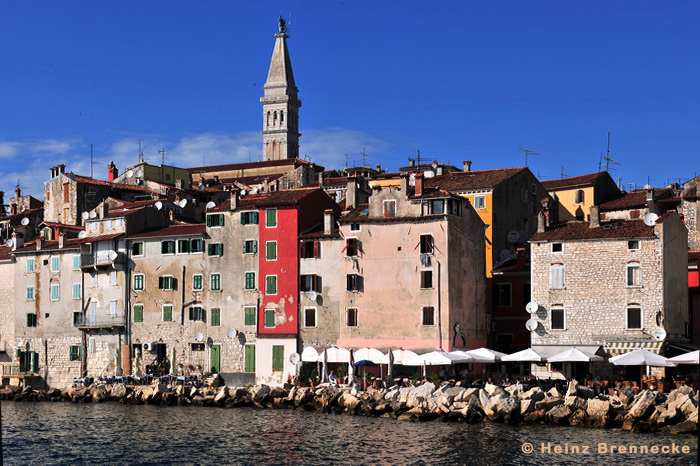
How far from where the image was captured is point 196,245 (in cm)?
5509

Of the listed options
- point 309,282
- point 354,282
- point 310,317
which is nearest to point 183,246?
point 309,282

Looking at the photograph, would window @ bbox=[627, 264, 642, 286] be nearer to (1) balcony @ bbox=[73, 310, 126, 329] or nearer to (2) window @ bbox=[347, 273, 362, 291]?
(2) window @ bbox=[347, 273, 362, 291]

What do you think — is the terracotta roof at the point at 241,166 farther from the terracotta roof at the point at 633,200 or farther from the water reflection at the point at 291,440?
the water reflection at the point at 291,440

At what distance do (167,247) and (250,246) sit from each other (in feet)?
19.5

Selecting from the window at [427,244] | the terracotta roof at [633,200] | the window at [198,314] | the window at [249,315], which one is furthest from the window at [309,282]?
the terracotta roof at [633,200]

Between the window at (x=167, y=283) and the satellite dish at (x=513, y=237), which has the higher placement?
the satellite dish at (x=513, y=237)

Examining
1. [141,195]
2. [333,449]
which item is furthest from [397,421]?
[141,195]

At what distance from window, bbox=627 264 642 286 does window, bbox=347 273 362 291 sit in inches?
556

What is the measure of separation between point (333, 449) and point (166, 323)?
2658cm

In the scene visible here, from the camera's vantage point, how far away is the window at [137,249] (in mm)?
56938

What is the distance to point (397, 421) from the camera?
39.2 metres

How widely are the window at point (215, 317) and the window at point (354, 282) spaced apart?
28.7ft

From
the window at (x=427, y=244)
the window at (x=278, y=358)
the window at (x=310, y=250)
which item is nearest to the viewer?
the window at (x=427, y=244)

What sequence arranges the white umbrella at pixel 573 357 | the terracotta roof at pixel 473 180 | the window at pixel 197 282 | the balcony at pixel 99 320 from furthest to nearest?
the terracotta roof at pixel 473 180 → the balcony at pixel 99 320 → the window at pixel 197 282 → the white umbrella at pixel 573 357
